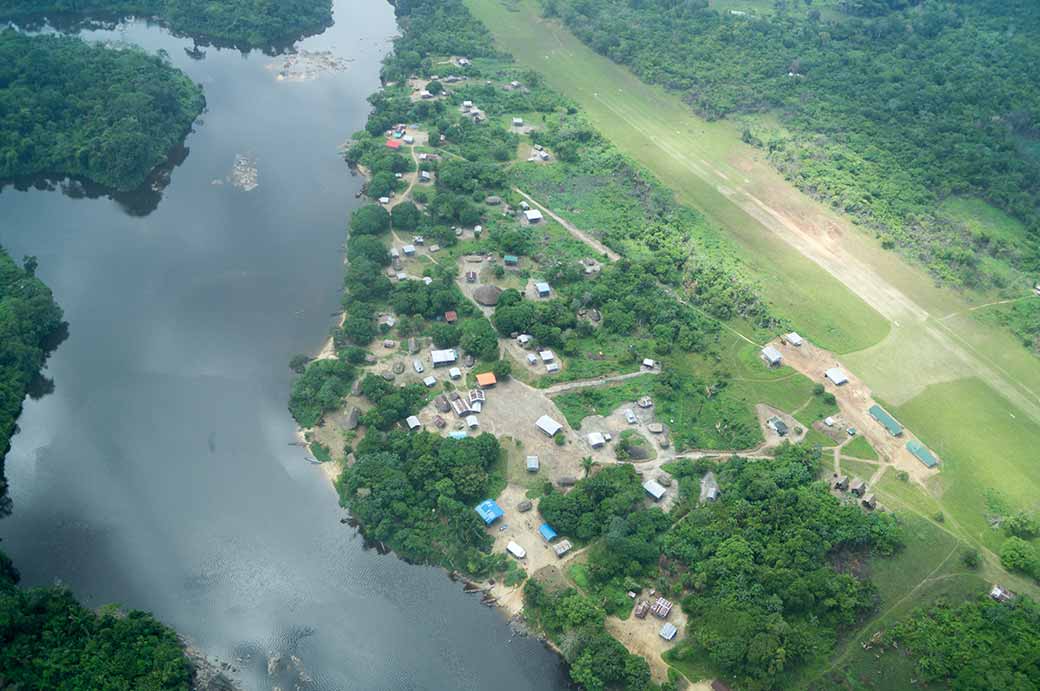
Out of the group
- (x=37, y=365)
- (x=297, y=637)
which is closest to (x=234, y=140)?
(x=37, y=365)

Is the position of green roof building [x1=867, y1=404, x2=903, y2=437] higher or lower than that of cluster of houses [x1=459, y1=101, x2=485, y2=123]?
lower

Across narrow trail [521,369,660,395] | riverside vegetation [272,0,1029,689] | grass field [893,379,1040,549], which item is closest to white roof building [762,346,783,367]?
riverside vegetation [272,0,1029,689]

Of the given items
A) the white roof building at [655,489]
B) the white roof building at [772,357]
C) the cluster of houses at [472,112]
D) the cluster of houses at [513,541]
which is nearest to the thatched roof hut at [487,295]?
the cluster of houses at [513,541]

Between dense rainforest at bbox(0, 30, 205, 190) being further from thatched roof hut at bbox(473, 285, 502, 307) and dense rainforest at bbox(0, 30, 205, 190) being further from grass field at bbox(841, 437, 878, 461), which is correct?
grass field at bbox(841, 437, 878, 461)

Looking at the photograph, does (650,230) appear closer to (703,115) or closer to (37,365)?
(703,115)

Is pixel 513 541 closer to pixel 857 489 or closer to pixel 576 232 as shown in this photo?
pixel 857 489

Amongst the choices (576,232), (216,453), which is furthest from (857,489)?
(216,453)

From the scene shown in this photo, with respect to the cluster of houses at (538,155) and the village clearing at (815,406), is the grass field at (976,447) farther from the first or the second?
the cluster of houses at (538,155)
